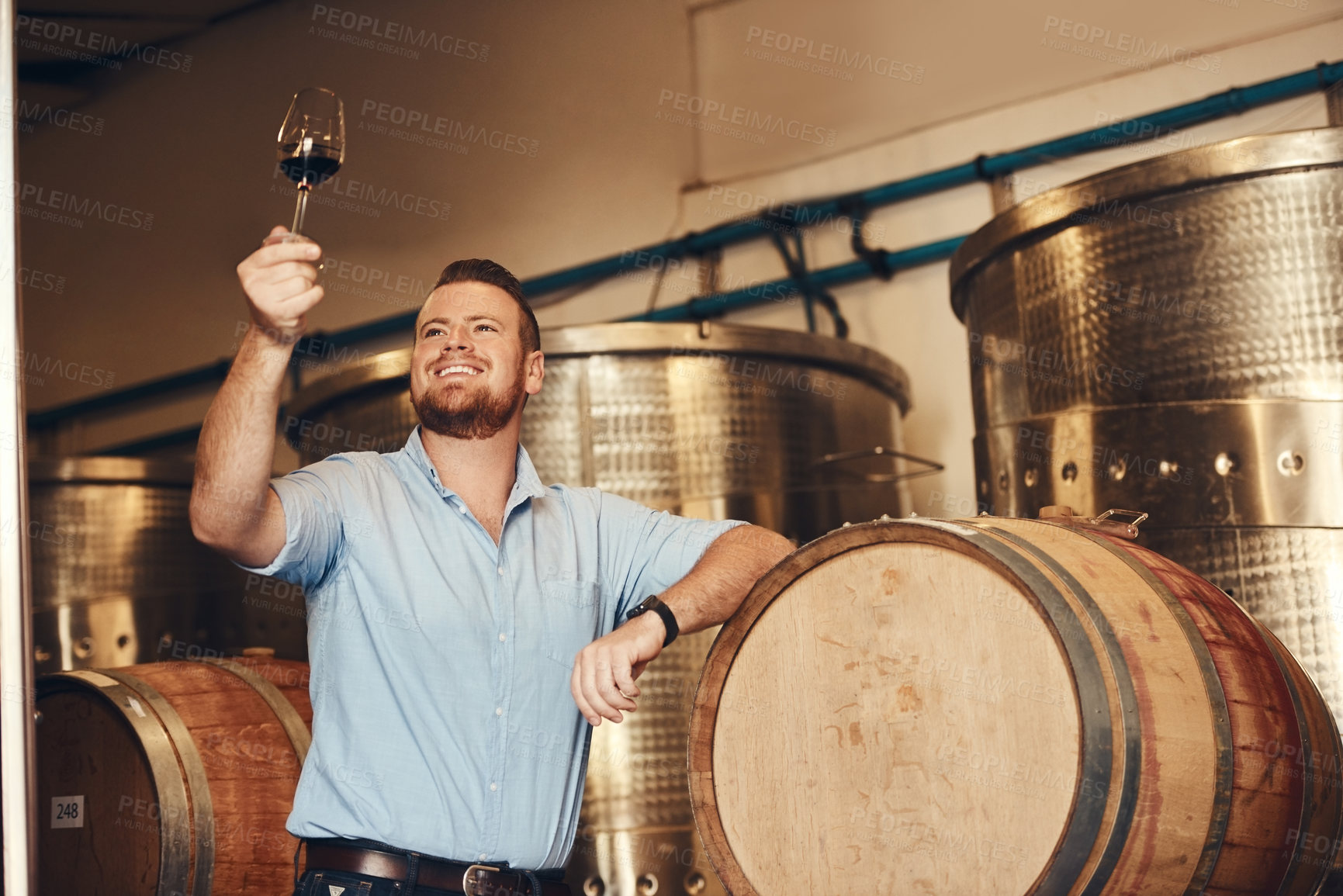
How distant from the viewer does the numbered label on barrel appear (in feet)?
9.50

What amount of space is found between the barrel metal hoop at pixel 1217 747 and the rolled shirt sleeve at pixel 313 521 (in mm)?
1366

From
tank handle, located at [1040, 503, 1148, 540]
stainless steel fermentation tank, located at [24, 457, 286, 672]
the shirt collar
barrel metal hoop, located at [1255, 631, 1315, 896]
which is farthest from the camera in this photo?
stainless steel fermentation tank, located at [24, 457, 286, 672]

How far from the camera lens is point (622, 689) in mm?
1976

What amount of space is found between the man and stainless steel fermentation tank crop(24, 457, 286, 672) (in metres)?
2.91

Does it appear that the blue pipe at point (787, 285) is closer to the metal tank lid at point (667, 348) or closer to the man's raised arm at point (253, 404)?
the metal tank lid at point (667, 348)

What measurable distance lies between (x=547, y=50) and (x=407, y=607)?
5083 mm

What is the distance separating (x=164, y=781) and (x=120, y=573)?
243 centimetres

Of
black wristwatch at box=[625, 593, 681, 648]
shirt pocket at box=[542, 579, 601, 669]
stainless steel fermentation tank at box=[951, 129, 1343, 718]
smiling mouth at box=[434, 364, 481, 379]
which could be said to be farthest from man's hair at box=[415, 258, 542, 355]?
stainless steel fermentation tank at box=[951, 129, 1343, 718]

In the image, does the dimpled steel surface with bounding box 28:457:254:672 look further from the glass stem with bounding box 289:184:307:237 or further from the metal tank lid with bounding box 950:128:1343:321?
the metal tank lid with bounding box 950:128:1343:321

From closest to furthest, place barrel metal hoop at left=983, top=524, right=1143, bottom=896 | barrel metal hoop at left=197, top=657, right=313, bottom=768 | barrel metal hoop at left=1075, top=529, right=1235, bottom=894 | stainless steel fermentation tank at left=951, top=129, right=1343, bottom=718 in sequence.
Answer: barrel metal hoop at left=983, top=524, right=1143, bottom=896 → barrel metal hoop at left=1075, top=529, right=1235, bottom=894 → stainless steel fermentation tank at left=951, top=129, right=1343, bottom=718 → barrel metal hoop at left=197, top=657, right=313, bottom=768

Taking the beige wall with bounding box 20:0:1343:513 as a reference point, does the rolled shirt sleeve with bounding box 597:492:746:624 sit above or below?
below

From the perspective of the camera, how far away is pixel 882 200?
547cm

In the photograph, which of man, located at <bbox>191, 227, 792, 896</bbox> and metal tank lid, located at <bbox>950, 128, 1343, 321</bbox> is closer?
man, located at <bbox>191, 227, 792, 896</bbox>

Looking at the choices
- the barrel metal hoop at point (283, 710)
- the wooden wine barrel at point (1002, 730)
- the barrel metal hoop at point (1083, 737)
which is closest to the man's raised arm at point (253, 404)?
the wooden wine barrel at point (1002, 730)
